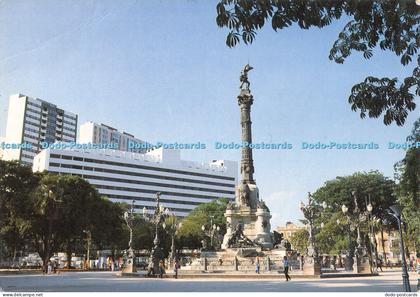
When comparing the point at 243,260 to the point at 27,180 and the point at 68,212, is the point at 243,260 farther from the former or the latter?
the point at 27,180

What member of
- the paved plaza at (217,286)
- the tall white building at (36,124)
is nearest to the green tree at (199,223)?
the paved plaza at (217,286)

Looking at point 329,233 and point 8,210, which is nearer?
point 8,210

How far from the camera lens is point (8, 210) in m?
32.6

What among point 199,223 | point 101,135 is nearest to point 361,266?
point 199,223

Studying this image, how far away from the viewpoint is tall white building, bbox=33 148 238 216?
250ft

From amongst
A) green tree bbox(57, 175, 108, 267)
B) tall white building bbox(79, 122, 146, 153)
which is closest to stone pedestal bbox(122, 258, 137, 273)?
green tree bbox(57, 175, 108, 267)

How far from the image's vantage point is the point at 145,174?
80.5 metres

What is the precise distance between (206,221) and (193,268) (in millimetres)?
32047

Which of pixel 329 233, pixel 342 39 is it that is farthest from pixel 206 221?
pixel 342 39

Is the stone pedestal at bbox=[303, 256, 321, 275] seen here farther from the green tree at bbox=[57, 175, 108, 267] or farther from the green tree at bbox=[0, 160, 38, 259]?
the green tree at bbox=[0, 160, 38, 259]

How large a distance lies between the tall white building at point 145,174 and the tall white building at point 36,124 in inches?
1016

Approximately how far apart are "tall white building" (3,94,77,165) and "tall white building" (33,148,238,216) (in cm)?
2581

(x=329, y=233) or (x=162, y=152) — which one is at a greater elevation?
(x=162, y=152)

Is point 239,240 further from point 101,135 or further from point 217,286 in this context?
point 101,135
